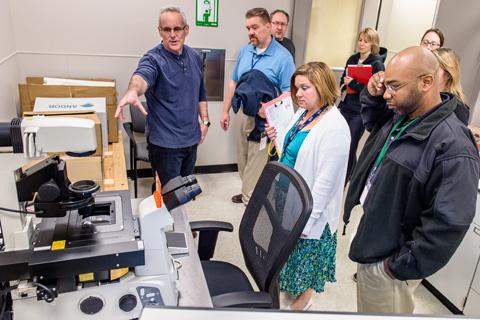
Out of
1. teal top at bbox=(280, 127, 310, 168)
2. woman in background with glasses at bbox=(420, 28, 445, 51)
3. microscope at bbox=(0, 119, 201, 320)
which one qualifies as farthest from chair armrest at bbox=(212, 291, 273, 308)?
woman in background with glasses at bbox=(420, 28, 445, 51)

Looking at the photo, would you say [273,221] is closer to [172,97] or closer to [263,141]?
[172,97]

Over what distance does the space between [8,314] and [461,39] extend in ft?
11.6

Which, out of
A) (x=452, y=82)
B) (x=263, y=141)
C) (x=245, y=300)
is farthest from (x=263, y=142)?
(x=245, y=300)

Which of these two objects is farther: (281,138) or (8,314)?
(281,138)

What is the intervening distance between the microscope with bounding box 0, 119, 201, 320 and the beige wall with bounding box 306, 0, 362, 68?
3038 millimetres

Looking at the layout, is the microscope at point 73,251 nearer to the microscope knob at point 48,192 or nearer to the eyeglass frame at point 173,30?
the microscope knob at point 48,192

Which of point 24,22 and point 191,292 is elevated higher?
point 24,22

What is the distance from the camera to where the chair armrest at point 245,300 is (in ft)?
4.47

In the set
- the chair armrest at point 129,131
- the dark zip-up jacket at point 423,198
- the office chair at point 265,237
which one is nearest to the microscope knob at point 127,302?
the office chair at point 265,237

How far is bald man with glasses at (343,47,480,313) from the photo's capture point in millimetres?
1305

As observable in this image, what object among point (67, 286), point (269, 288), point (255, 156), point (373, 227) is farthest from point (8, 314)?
point (255, 156)

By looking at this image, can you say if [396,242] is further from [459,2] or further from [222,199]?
[459,2]

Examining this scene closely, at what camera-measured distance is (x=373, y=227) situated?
1.52 metres

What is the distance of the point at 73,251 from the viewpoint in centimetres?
106
